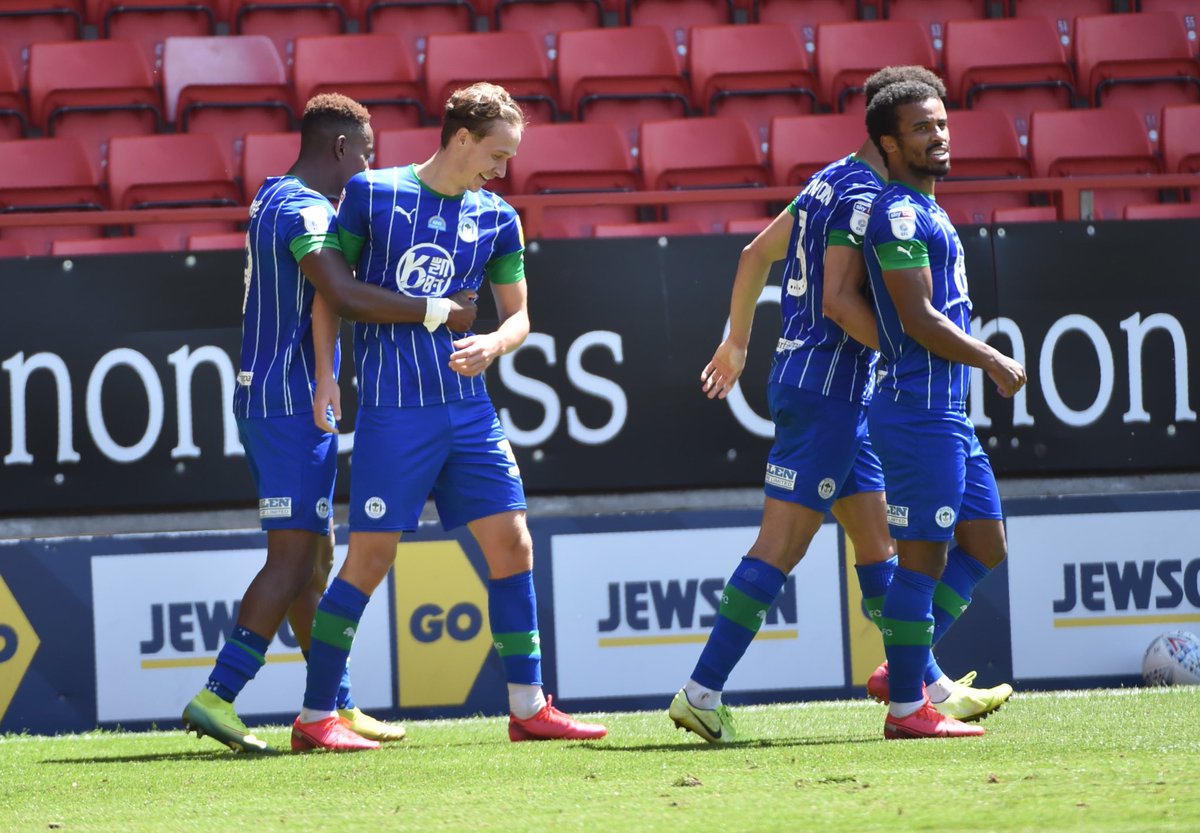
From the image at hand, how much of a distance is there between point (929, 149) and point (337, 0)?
6888 millimetres

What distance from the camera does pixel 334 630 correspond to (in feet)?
13.9

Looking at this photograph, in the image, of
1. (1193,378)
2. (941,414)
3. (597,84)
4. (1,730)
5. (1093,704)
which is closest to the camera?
(941,414)

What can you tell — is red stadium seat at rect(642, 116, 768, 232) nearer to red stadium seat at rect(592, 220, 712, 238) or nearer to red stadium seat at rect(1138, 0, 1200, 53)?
red stadium seat at rect(592, 220, 712, 238)

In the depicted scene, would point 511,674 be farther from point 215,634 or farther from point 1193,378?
point 1193,378

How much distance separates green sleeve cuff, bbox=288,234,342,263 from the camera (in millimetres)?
4289

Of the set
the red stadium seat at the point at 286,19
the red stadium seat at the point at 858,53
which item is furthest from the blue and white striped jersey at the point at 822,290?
the red stadium seat at the point at 286,19

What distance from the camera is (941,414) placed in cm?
404

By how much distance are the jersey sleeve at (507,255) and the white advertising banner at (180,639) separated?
1.93m

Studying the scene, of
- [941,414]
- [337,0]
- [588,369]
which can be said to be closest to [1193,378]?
[588,369]

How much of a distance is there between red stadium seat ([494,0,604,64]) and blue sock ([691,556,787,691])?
642 cm

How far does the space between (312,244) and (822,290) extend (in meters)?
1.35

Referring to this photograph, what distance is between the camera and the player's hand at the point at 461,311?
426cm

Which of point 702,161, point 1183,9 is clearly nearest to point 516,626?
point 702,161

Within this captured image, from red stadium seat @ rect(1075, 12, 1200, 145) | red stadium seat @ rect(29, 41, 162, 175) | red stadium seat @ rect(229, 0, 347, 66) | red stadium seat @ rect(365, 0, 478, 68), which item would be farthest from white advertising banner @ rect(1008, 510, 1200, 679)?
red stadium seat @ rect(229, 0, 347, 66)
